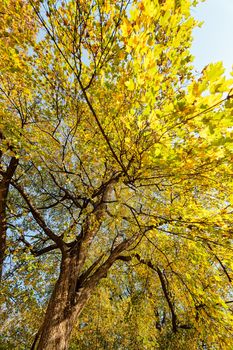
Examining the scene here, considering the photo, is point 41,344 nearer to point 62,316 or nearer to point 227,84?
point 62,316

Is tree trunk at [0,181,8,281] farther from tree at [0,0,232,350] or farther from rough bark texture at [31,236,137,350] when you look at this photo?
rough bark texture at [31,236,137,350]

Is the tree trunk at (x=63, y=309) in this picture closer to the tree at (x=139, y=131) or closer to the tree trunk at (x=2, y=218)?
the tree at (x=139, y=131)

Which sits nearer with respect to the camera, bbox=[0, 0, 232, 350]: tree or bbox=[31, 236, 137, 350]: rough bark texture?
bbox=[0, 0, 232, 350]: tree

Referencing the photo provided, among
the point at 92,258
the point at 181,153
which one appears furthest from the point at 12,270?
the point at 181,153

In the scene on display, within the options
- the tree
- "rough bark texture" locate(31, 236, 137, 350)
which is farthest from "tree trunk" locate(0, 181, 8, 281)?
"rough bark texture" locate(31, 236, 137, 350)

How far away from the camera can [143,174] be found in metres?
2.63

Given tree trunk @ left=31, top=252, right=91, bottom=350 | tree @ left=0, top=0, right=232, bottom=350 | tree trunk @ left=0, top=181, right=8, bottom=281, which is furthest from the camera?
tree trunk @ left=0, top=181, right=8, bottom=281

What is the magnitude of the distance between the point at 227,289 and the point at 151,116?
23.6 feet

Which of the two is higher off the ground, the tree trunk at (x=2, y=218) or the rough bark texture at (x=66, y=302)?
the tree trunk at (x=2, y=218)

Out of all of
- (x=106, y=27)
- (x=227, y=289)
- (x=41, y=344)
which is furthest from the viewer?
(x=227, y=289)

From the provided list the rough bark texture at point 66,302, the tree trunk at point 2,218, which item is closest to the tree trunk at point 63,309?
the rough bark texture at point 66,302

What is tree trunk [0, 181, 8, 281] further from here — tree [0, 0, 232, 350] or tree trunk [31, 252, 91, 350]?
tree trunk [31, 252, 91, 350]

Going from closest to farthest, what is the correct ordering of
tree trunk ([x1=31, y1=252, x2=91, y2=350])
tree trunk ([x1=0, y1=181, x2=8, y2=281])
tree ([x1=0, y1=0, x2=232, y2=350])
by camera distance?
tree ([x1=0, y1=0, x2=232, y2=350]) < tree trunk ([x1=31, y1=252, x2=91, y2=350]) < tree trunk ([x1=0, y1=181, x2=8, y2=281])

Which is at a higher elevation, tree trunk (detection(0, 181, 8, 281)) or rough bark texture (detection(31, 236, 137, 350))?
tree trunk (detection(0, 181, 8, 281))
